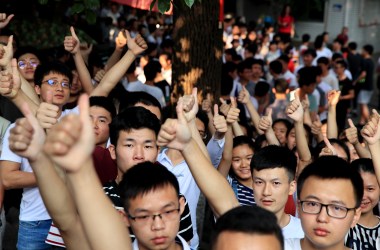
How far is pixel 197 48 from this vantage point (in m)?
7.28

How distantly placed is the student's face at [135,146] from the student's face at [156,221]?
0.92m

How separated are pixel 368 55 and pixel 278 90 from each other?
20.9 feet

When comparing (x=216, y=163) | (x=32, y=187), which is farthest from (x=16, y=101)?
(x=216, y=163)

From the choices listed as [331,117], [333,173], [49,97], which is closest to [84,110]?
[333,173]

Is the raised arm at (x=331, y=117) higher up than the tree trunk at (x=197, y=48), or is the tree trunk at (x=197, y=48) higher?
the tree trunk at (x=197, y=48)

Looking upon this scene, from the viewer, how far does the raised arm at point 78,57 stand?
6.52 m

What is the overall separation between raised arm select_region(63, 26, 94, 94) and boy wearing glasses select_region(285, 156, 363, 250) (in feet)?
10.7

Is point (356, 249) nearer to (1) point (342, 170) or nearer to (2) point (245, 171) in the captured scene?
(1) point (342, 170)

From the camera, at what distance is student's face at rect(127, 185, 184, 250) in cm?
330

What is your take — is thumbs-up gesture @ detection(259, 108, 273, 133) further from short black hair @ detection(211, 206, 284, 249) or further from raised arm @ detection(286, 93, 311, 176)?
short black hair @ detection(211, 206, 284, 249)

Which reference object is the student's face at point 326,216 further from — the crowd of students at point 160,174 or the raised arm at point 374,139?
the raised arm at point 374,139

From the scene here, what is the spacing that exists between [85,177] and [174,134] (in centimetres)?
75

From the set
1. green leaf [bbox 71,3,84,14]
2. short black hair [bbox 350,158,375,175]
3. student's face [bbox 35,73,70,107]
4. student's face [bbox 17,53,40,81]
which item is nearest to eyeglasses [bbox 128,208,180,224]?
short black hair [bbox 350,158,375,175]

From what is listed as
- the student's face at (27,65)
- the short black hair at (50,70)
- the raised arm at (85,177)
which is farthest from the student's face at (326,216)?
the student's face at (27,65)
